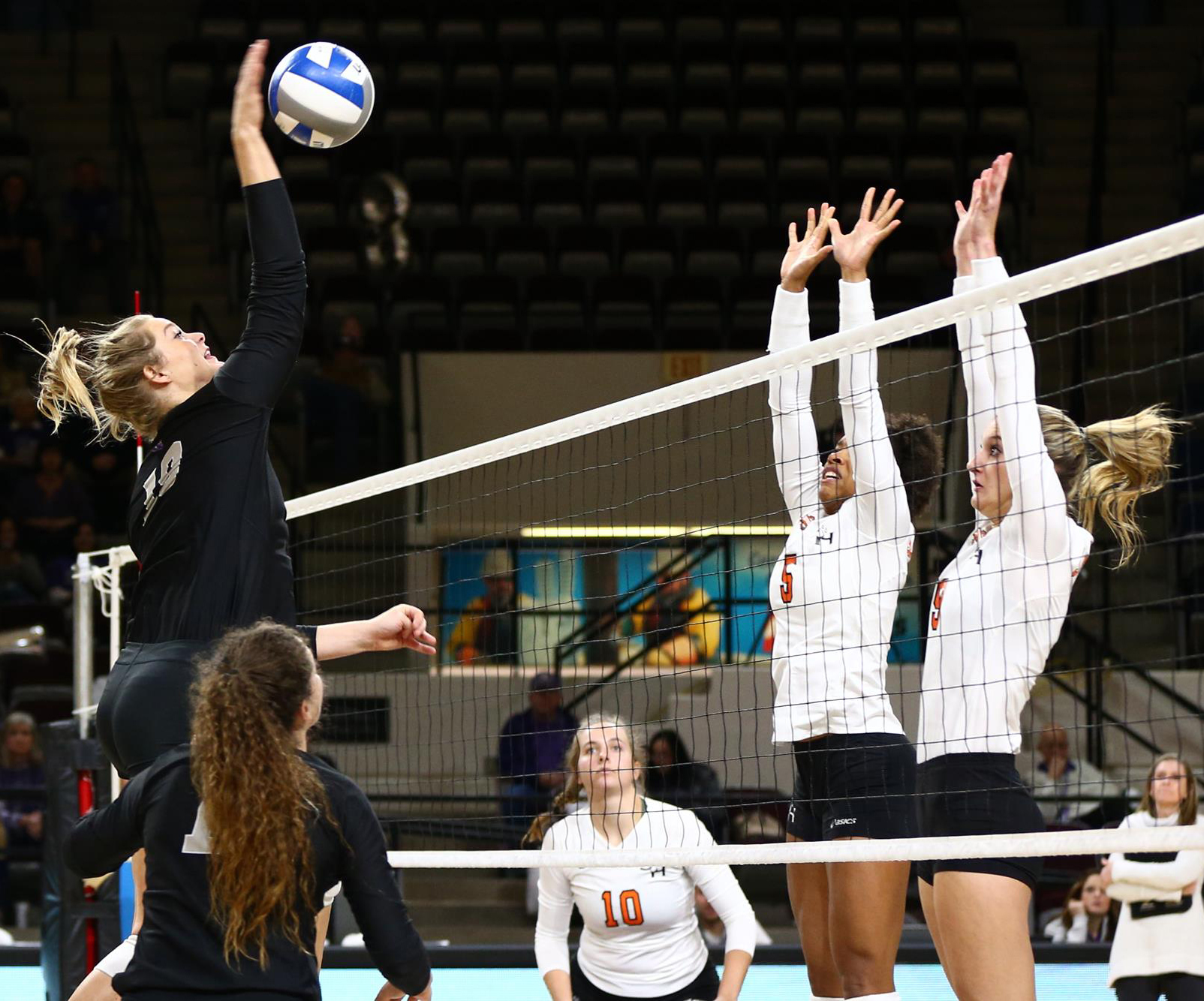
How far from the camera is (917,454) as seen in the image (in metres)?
4.27

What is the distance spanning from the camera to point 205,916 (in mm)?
2721

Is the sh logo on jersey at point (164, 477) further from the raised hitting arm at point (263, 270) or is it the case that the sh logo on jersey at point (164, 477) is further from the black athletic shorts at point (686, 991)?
the black athletic shorts at point (686, 991)

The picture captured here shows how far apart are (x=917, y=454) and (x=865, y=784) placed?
0.93m

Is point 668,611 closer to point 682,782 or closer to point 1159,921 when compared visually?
point 682,782

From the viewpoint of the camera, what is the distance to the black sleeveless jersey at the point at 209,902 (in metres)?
2.71

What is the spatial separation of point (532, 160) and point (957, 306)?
11230 millimetres

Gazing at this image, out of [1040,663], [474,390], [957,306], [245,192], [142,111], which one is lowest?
[1040,663]

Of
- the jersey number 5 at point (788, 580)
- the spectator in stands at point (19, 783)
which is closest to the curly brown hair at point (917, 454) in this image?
the jersey number 5 at point (788, 580)

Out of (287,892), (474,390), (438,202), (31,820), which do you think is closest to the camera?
(287,892)

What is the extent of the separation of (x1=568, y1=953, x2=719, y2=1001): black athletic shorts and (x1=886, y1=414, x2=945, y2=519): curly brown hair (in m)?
1.84

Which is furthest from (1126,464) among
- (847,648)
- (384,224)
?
(384,224)

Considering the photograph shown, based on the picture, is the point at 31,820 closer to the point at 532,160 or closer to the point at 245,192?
the point at 245,192

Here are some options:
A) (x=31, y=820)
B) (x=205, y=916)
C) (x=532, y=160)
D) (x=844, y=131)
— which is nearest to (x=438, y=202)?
(x=532, y=160)

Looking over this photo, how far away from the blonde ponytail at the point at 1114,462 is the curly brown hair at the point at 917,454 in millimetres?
491
